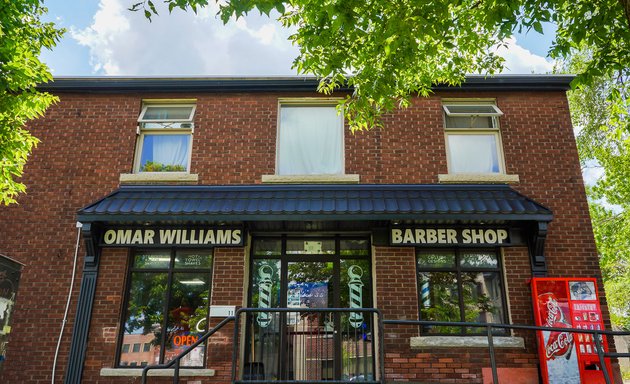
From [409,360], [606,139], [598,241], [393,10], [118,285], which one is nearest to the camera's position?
[393,10]

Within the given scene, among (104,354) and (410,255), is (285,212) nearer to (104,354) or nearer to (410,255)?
(410,255)

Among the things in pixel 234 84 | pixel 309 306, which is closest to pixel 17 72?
pixel 234 84

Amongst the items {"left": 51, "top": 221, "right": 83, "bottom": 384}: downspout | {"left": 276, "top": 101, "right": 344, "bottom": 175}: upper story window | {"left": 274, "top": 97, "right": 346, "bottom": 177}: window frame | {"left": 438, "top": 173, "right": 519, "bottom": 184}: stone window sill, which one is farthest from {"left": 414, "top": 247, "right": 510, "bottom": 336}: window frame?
{"left": 51, "top": 221, "right": 83, "bottom": 384}: downspout

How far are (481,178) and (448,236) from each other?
4.56ft

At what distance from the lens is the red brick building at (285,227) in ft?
25.4

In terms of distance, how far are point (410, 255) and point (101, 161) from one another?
600cm

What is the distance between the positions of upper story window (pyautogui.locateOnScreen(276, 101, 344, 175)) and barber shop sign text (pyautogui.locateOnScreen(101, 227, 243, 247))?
1619mm

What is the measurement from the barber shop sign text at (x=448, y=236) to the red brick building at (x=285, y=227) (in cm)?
3

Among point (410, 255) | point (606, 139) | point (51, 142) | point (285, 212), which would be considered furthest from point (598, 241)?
point (51, 142)

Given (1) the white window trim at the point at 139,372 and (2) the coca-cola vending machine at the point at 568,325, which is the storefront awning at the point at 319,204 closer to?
(2) the coca-cola vending machine at the point at 568,325

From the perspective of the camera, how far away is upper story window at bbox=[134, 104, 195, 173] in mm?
9148

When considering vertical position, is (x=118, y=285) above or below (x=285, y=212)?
below

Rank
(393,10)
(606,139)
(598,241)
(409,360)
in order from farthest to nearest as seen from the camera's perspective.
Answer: (598,241) < (606,139) < (409,360) < (393,10)

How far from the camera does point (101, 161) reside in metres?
8.95
